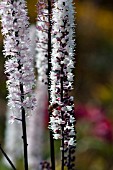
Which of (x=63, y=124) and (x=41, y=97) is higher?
(x=41, y=97)

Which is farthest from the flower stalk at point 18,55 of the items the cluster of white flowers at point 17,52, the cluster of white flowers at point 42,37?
the cluster of white flowers at point 42,37

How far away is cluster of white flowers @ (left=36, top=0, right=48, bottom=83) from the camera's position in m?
2.62

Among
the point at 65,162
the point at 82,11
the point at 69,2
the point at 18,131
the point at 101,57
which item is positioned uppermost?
the point at 82,11

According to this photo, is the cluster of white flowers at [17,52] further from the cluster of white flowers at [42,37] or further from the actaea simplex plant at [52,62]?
the cluster of white flowers at [42,37]

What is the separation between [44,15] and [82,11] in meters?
10.6

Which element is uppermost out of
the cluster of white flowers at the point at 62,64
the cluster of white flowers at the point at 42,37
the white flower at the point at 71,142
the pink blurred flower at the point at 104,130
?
the pink blurred flower at the point at 104,130

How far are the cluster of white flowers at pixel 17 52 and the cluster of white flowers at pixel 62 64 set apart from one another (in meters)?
0.09

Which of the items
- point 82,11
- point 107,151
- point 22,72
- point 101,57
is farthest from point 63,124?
point 82,11

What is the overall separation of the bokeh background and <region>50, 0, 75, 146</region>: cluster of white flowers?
6.28ft

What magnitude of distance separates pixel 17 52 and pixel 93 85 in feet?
28.1

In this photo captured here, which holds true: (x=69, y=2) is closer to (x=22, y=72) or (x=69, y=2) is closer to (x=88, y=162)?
(x=22, y=72)

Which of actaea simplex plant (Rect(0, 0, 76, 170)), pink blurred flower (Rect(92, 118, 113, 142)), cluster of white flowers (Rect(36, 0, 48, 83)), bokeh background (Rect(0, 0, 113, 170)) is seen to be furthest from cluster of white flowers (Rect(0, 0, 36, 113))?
pink blurred flower (Rect(92, 118, 113, 142))

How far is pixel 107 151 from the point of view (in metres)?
6.37

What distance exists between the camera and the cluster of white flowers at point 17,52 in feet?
8.08
